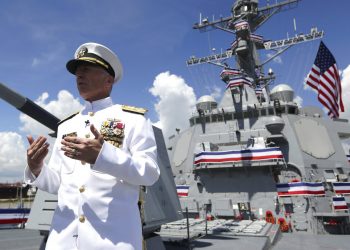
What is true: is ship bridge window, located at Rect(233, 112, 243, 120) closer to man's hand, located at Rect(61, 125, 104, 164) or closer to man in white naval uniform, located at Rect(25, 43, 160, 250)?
man in white naval uniform, located at Rect(25, 43, 160, 250)

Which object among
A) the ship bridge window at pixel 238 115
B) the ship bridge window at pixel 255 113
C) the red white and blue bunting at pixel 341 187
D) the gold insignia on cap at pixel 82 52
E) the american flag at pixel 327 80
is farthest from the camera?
the ship bridge window at pixel 238 115

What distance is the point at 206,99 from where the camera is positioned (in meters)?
14.9

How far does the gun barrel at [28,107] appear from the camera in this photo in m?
2.07

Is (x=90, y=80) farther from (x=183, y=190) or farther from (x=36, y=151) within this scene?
(x=183, y=190)

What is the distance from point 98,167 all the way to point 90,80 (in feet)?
1.74

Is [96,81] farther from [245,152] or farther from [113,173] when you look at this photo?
[245,152]

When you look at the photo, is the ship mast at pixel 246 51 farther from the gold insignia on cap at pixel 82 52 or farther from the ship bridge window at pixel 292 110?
the gold insignia on cap at pixel 82 52

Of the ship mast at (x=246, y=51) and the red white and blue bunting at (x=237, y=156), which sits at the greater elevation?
the ship mast at (x=246, y=51)

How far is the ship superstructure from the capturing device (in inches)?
396

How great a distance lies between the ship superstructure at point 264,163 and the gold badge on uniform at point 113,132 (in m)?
7.90

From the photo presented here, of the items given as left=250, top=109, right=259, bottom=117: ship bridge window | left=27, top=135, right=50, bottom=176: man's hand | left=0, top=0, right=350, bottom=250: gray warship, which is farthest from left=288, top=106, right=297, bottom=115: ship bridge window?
left=27, top=135, right=50, bottom=176: man's hand

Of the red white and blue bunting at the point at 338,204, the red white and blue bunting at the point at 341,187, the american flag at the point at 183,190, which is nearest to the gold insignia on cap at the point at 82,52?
the american flag at the point at 183,190

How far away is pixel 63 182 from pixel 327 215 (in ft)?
32.9

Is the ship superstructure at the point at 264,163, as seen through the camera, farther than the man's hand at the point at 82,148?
Yes
